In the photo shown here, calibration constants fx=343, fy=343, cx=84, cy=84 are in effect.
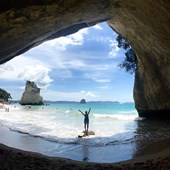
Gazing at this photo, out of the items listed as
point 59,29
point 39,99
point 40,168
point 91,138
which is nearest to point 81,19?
point 59,29

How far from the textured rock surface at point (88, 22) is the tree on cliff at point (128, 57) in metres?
7.45

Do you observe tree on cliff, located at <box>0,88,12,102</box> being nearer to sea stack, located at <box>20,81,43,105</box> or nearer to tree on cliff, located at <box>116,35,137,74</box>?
sea stack, located at <box>20,81,43,105</box>

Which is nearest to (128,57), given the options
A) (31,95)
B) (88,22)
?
(88,22)

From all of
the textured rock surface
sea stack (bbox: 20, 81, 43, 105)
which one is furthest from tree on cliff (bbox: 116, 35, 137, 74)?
sea stack (bbox: 20, 81, 43, 105)

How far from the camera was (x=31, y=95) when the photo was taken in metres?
104

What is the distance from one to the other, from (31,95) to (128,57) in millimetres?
73542

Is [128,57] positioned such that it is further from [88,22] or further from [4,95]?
[4,95]

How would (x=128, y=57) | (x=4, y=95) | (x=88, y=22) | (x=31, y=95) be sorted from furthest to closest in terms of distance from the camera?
(x=4, y=95) → (x=31, y=95) → (x=128, y=57) → (x=88, y=22)

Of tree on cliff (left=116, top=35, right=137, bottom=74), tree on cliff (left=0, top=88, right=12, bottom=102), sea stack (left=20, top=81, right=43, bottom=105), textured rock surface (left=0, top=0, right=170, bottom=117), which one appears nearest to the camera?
textured rock surface (left=0, top=0, right=170, bottom=117)

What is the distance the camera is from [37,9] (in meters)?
14.2

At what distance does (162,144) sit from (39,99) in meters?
92.2

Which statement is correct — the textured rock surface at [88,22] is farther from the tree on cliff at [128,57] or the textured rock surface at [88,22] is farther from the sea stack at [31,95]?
the sea stack at [31,95]

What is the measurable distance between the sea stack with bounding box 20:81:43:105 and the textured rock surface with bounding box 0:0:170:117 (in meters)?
79.7

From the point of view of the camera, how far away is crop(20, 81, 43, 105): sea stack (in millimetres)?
102312
